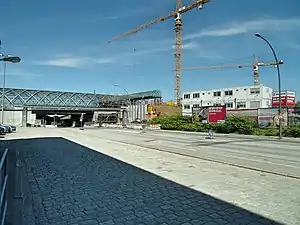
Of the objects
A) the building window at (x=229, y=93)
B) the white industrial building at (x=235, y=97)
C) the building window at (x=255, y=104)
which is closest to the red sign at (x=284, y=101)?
the white industrial building at (x=235, y=97)

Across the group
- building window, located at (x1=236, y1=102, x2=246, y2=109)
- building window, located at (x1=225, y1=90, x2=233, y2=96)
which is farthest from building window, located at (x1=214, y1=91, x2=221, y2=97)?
building window, located at (x1=236, y1=102, x2=246, y2=109)

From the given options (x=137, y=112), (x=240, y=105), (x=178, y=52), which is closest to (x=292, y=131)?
(x=240, y=105)

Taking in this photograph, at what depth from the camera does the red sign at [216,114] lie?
37.8 meters

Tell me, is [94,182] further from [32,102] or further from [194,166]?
[32,102]

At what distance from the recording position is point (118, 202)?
611 cm

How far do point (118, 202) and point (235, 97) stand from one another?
76.5m

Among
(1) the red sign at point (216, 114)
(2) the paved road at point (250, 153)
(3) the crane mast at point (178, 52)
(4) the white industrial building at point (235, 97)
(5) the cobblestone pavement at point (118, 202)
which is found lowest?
(2) the paved road at point (250, 153)

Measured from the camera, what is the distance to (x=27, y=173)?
30.8ft

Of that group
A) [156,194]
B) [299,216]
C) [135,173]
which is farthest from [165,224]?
[135,173]

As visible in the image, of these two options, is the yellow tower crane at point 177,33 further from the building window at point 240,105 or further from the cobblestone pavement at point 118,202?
the cobblestone pavement at point 118,202

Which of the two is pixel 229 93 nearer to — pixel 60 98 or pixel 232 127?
pixel 232 127

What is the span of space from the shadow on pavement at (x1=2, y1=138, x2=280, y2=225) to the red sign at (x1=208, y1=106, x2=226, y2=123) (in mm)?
29777

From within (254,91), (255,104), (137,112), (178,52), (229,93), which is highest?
(178,52)

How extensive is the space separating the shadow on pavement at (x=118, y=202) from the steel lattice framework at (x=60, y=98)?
3545 inches
